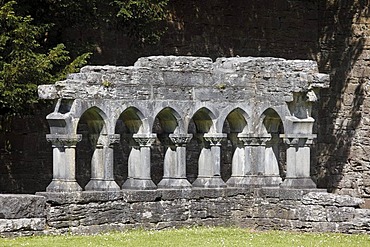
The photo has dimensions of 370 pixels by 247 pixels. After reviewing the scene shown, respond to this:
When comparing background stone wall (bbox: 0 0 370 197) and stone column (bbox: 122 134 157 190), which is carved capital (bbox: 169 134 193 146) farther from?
background stone wall (bbox: 0 0 370 197)

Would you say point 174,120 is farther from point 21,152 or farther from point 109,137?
point 21,152

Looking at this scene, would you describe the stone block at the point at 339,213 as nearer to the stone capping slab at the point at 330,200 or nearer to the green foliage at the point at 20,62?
the stone capping slab at the point at 330,200

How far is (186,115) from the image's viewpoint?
2216 cm

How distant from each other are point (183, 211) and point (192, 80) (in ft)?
7.26

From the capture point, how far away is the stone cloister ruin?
816 inches

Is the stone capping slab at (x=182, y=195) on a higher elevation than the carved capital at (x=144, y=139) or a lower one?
lower

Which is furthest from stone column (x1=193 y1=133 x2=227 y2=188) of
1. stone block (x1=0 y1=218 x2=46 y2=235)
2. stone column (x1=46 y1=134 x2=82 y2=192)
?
stone block (x1=0 y1=218 x2=46 y2=235)

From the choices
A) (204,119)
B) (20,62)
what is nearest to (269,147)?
(204,119)

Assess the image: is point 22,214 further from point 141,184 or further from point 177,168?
point 177,168

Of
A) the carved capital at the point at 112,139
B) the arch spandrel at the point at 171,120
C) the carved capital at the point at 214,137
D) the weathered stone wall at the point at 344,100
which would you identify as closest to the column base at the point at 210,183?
the carved capital at the point at 214,137

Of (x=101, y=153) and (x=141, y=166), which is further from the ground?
(x=101, y=153)

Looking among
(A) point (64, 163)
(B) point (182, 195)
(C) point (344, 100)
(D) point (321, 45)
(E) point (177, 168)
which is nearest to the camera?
(A) point (64, 163)

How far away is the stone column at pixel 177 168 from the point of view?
22.1 meters

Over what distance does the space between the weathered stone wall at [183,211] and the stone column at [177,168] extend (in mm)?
297
